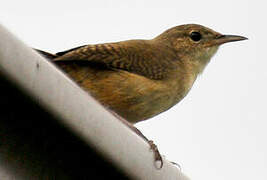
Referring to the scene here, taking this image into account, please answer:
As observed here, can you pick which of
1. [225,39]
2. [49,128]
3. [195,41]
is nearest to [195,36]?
[195,41]

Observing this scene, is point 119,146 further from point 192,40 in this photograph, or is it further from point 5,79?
point 192,40

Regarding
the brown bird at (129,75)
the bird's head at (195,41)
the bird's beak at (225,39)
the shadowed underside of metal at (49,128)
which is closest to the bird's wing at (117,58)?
the brown bird at (129,75)

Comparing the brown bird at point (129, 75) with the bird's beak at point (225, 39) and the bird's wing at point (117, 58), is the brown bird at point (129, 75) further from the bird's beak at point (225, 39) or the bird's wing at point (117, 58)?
the bird's beak at point (225, 39)

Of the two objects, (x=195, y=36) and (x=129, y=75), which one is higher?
(x=129, y=75)

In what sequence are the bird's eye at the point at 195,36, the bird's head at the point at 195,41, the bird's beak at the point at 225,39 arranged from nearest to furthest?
the bird's head at the point at 195,41
the bird's beak at the point at 225,39
the bird's eye at the point at 195,36

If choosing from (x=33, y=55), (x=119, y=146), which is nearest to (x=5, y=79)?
(x=33, y=55)

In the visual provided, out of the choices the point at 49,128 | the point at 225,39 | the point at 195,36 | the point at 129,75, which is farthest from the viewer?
the point at 195,36

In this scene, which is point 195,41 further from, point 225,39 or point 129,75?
point 129,75
